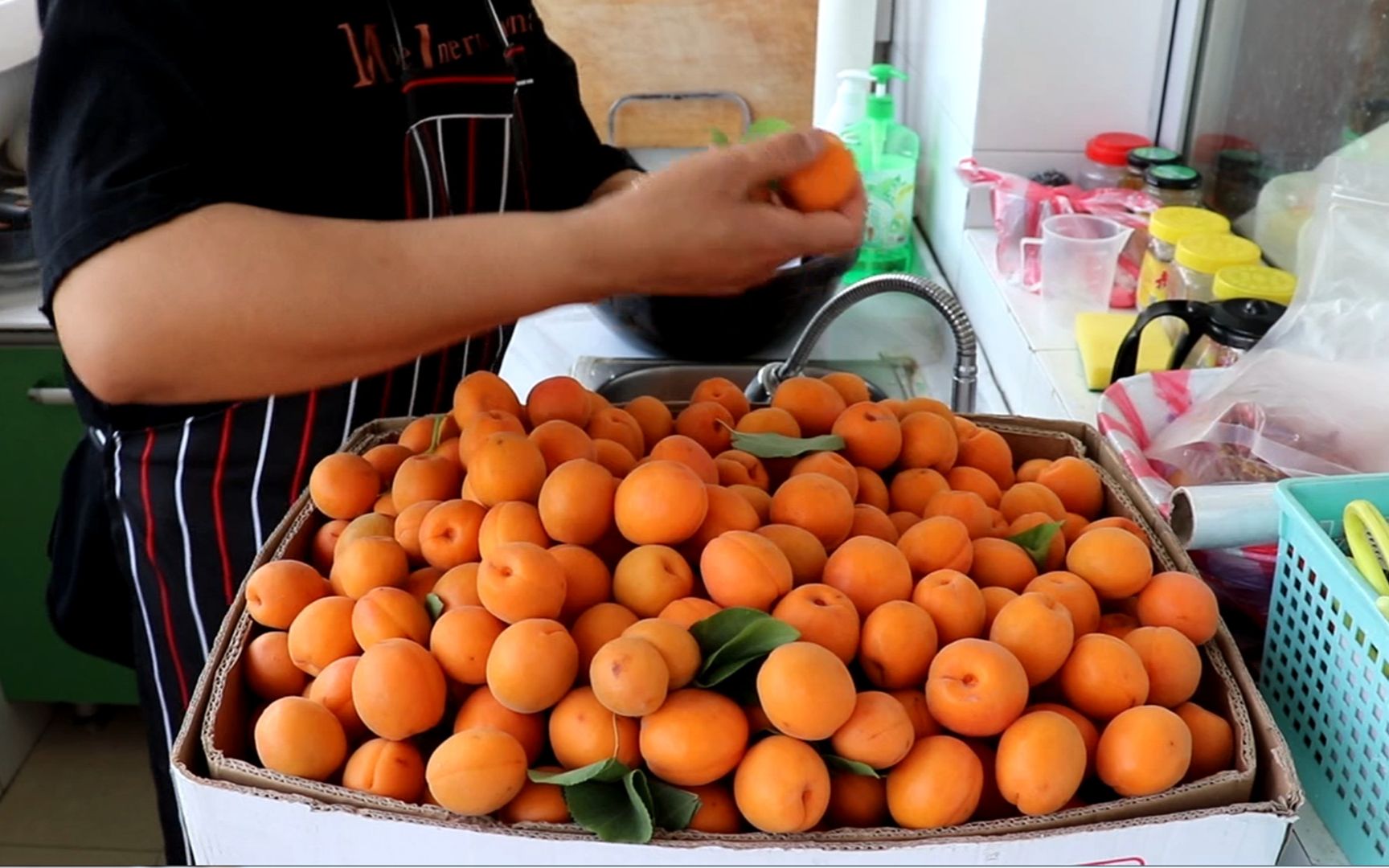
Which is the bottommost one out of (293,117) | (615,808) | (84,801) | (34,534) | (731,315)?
(84,801)

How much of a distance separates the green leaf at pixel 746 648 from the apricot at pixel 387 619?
0.16 meters

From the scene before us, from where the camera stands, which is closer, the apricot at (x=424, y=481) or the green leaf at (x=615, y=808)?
the green leaf at (x=615, y=808)

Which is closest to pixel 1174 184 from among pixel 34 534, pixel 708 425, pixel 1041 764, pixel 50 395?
pixel 708 425

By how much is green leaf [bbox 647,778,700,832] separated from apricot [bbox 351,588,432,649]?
0.53 ft

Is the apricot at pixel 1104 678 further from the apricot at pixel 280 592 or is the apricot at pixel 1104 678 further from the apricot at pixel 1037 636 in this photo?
the apricot at pixel 280 592

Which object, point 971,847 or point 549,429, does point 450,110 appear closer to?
point 549,429

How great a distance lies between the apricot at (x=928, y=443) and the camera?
2.78 feet

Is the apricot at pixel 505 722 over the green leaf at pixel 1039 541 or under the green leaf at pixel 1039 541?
under

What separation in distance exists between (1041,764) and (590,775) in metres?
0.22

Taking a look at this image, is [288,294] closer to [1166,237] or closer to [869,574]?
[869,574]

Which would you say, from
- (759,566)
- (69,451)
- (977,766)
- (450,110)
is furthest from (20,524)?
(977,766)

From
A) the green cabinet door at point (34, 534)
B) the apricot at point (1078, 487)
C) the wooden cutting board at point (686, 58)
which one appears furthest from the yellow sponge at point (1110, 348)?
the green cabinet door at point (34, 534)

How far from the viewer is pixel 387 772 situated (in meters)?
0.61

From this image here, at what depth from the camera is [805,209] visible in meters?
0.92
